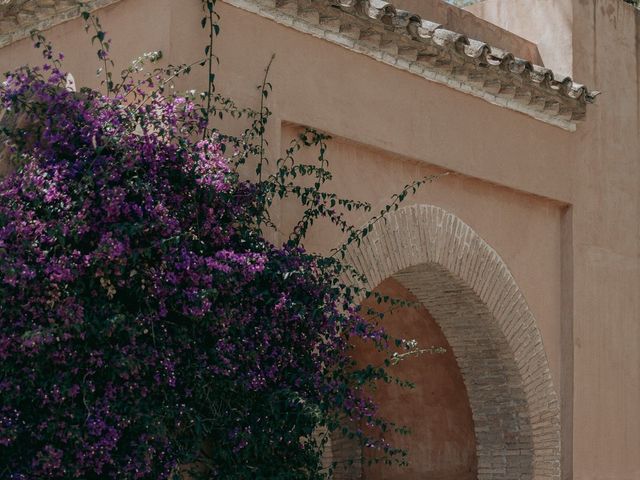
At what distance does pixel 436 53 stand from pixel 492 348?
7.20ft

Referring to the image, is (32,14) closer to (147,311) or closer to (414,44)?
(414,44)

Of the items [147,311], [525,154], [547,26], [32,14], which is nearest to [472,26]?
[547,26]

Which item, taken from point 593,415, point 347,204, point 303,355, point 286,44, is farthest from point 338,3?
point 593,415

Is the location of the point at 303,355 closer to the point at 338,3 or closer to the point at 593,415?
the point at 338,3

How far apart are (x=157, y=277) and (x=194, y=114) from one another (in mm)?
989

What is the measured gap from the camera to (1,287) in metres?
5.86

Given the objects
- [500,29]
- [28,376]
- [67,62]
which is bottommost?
[28,376]

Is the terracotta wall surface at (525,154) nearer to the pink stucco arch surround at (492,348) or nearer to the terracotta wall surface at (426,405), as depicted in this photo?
the pink stucco arch surround at (492,348)

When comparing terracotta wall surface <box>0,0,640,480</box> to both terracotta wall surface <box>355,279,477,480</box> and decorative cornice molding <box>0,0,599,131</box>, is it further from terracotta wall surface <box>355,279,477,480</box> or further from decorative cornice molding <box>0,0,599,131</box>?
terracotta wall surface <box>355,279,477,480</box>

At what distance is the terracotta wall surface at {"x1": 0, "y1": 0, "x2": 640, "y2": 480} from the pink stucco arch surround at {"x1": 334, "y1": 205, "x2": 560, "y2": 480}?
6.0 inches

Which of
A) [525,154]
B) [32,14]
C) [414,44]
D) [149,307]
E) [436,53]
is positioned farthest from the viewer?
[525,154]

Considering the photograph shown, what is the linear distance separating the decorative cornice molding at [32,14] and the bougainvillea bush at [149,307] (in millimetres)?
965

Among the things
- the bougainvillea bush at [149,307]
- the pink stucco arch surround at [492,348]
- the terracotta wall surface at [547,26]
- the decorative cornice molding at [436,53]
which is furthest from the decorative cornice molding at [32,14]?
the terracotta wall surface at [547,26]

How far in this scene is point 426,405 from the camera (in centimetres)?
1034
